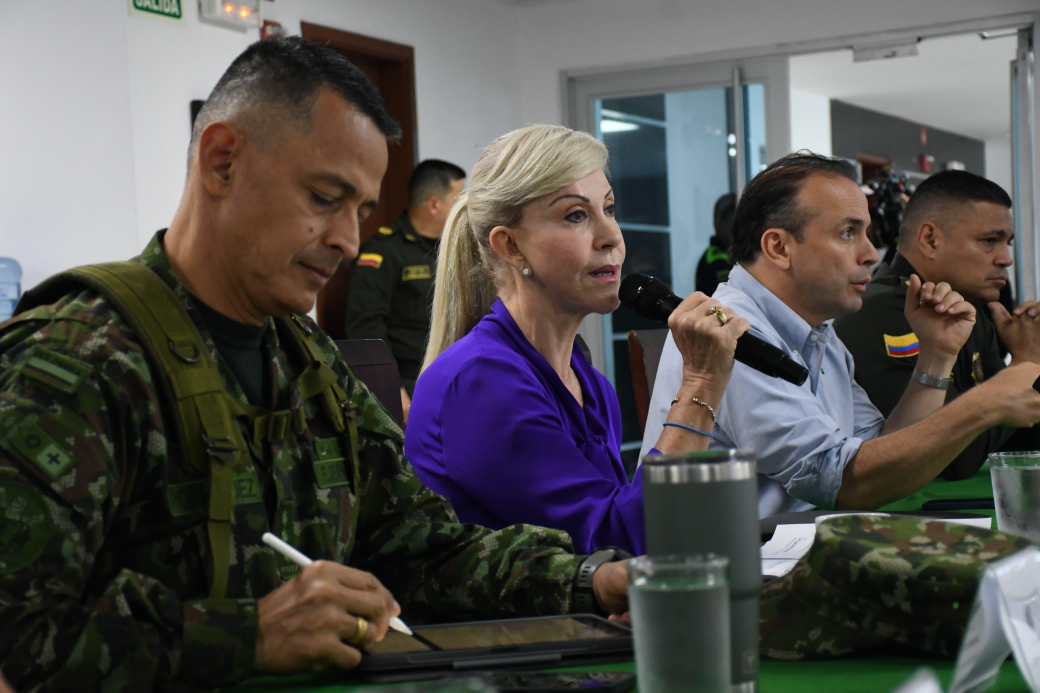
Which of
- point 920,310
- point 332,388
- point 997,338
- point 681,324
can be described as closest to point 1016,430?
point 920,310

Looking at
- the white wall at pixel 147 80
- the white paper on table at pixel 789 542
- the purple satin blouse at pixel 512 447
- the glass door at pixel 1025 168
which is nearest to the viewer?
the white paper on table at pixel 789 542

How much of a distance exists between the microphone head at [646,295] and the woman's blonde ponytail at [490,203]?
7.6 inches

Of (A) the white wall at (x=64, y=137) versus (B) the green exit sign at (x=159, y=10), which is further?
(B) the green exit sign at (x=159, y=10)

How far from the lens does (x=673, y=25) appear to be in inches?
247

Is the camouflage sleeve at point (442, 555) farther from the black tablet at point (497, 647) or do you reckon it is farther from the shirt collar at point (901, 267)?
the shirt collar at point (901, 267)

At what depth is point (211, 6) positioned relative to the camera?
4320 millimetres

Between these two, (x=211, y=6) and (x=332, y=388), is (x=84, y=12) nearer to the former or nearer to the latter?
(x=211, y=6)

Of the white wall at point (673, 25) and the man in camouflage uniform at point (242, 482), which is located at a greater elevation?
the white wall at point (673, 25)

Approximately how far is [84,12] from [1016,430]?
3.31 metres

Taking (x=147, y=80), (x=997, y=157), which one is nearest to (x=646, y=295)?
(x=147, y=80)

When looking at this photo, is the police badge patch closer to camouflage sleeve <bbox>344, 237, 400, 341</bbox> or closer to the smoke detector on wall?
camouflage sleeve <bbox>344, 237, 400, 341</bbox>

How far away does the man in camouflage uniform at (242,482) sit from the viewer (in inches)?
33.7

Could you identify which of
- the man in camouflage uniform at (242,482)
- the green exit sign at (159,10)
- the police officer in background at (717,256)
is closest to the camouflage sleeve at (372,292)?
the green exit sign at (159,10)

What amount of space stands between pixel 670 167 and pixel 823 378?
4.54 metres
